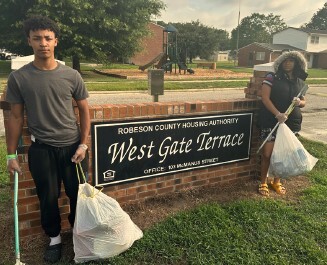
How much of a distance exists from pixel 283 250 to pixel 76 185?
197cm

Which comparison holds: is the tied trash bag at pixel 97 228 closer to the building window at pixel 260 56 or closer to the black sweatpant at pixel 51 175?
the black sweatpant at pixel 51 175

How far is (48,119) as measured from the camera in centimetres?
253

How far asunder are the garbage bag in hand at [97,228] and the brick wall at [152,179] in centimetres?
60

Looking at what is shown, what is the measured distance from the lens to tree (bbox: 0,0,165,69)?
1681 centimetres

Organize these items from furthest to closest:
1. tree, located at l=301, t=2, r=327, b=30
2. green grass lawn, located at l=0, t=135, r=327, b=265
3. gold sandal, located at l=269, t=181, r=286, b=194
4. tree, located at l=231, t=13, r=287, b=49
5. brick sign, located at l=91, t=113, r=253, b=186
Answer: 1. tree, located at l=301, t=2, r=327, b=30
2. tree, located at l=231, t=13, r=287, b=49
3. gold sandal, located at l=269, t=181, r=286, b=194
4. brick sign, located at l=91, t=113, r=253, b=186
5. green grass lawn, located at l=0, t=135, r=327, b=265

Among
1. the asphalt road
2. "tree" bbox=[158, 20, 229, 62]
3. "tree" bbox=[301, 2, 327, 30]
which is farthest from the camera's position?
"tree" bbox=[301, 2, 327, 30]

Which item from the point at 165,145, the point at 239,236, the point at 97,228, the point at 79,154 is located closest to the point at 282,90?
the point at 165,145

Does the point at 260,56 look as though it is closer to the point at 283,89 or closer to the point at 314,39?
the point at 314,39

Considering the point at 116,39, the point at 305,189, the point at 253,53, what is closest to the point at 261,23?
the point at 253,53

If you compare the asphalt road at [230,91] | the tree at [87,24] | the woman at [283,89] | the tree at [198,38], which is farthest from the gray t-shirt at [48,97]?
the tree at [198,38]

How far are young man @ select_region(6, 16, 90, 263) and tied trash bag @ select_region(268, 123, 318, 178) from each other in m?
2.31

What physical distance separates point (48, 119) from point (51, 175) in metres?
0.47

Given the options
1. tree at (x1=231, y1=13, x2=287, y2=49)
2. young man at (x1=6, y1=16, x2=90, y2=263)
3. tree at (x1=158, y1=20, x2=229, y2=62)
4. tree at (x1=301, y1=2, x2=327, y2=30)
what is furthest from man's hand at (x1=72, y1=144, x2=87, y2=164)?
tree at (x1=301, y1=2, x2=327, y2=30)

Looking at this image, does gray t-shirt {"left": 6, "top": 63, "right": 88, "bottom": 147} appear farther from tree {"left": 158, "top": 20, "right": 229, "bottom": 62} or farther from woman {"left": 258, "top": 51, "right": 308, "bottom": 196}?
tree {"left": 158, "top": 20, "right": 229, "bottom": 62}
